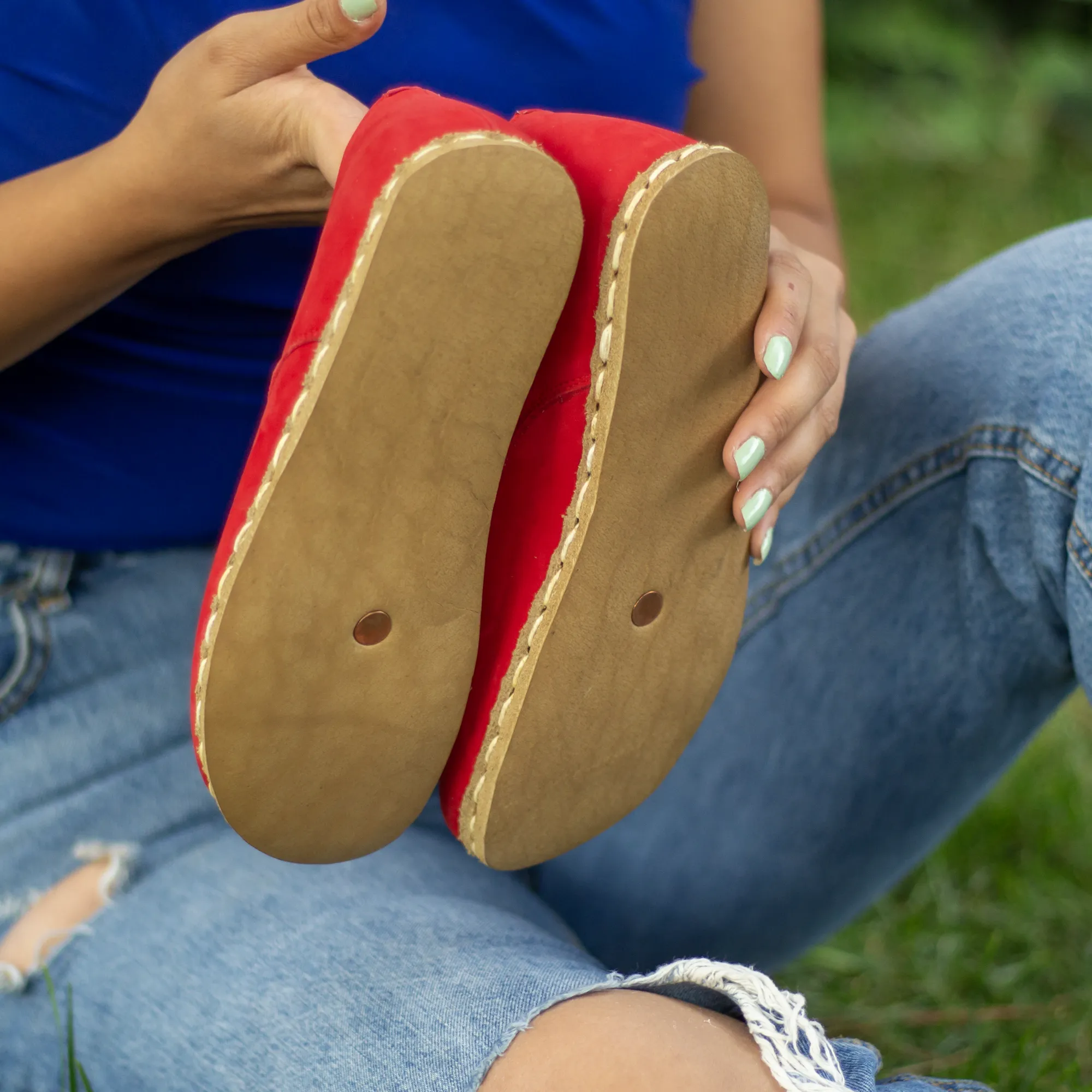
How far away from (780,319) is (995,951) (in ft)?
2.57

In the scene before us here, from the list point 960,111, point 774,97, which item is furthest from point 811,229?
point 960,111

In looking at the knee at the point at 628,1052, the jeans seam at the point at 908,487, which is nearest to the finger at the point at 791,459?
the jeans seam at the point at 908,487

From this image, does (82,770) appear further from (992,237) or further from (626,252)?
(992,237)

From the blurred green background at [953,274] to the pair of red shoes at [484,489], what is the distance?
57 cm

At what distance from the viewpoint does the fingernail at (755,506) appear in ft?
1.86

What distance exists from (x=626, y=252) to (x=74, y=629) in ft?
1.52

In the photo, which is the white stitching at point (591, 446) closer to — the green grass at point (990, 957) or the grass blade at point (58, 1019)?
the grass blade at point (58, 1019)

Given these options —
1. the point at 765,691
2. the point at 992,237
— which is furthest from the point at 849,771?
the point at 992,237

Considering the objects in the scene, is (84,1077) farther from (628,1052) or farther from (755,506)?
(755,506)

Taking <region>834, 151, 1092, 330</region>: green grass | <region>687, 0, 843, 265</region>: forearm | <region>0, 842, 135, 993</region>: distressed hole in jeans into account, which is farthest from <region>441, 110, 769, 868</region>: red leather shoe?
<region>834, 151, 1092, 330</region>: green grass

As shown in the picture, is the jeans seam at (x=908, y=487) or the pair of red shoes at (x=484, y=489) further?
the jeans seam at (x=908, y=487)

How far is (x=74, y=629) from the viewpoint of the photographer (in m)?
0.74

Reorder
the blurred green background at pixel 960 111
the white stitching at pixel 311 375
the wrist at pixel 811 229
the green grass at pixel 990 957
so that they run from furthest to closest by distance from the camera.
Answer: the blurred green background at pixel 960 111
the green grass at pixel 990 957
the wrist at pixel 811 229
the white stitching at pixel 311 375

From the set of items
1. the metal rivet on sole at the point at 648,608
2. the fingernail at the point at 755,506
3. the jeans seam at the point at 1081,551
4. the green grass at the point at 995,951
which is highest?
the fingernail at the point at 755,506
